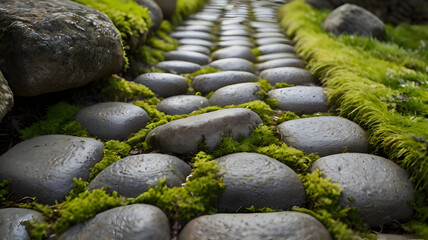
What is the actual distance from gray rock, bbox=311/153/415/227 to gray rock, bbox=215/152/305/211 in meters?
0.26

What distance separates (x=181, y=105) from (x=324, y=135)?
53.0 inches

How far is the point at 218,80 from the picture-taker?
359cm

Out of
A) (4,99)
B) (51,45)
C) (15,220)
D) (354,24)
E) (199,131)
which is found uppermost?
(51,45)

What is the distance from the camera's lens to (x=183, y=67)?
4180mm

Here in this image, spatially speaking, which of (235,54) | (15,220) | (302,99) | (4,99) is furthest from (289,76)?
(15,220)

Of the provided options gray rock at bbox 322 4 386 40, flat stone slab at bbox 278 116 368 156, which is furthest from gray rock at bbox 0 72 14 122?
gray rock at bbox 322 4 386 40

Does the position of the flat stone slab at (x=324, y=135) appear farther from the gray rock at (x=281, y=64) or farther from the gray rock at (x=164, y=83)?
the gray rock at (x=281, y=64)

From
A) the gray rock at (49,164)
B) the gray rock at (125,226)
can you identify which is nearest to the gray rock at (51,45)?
the gray rock at (49,164)

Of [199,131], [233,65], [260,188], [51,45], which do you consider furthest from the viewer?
[233,65]

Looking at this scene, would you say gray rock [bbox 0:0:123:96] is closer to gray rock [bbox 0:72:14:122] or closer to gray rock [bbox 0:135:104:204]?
gray rock [bbox 0:72:14:122]

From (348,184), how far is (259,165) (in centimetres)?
54

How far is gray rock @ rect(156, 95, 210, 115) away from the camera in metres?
3.02

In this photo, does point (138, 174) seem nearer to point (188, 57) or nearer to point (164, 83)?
point (164, 83)

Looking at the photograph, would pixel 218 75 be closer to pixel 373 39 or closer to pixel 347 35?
pixel 347 35
